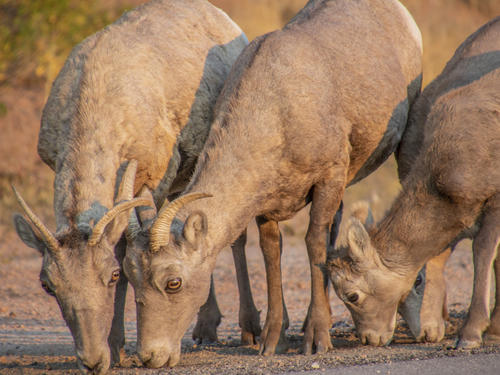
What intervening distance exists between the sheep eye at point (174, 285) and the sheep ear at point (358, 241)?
5.17 ft

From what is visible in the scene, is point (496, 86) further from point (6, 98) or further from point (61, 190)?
point (6, 98)

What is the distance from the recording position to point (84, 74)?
7.13 m

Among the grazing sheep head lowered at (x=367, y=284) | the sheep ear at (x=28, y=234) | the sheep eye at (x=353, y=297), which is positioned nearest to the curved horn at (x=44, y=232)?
the sheep ear at (x=28, y=234)

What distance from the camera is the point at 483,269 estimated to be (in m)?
6.61

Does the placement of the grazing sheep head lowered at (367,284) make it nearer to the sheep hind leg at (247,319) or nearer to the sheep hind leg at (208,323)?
the sheep hind leg at (247,319)

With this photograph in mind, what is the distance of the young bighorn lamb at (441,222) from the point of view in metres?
6.61

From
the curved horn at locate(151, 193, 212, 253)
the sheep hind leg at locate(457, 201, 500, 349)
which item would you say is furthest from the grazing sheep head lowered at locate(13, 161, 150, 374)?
the sheep hind leg at locate(457, 201, 500, 349)

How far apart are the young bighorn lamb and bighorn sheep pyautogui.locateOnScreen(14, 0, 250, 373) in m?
1.97

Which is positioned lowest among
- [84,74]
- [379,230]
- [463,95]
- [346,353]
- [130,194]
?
[346,353]

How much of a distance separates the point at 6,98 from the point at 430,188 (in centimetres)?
1334

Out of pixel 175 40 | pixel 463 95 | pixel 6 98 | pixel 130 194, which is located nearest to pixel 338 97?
pixel 463 95

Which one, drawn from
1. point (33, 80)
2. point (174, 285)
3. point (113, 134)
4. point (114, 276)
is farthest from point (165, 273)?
point (33, 80)

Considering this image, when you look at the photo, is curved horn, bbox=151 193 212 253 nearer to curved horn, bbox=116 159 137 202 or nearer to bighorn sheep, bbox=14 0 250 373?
bighorn sheep, bbox=14 0 250 373

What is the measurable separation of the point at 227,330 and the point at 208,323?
72 centimetres
